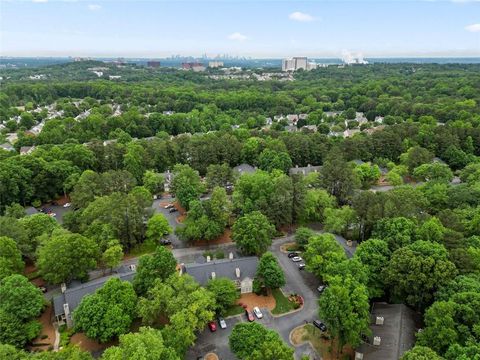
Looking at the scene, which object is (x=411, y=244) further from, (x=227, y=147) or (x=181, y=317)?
(x=227, y=147)

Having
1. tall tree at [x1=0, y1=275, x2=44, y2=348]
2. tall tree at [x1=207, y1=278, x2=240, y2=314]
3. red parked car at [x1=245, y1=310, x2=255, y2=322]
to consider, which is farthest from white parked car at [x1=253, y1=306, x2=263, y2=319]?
tall tree at [x1=0, y1=275, x2=44, y2=348]

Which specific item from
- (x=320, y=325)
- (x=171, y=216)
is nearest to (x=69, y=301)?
(x=171, y=216)

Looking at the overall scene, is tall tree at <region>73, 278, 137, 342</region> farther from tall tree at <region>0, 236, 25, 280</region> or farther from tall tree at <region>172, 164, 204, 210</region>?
tall tree at <region>172, 164, 204, 210</region>

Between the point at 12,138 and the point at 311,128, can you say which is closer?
the point at 12,138

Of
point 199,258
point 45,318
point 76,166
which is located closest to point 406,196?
point 199,258

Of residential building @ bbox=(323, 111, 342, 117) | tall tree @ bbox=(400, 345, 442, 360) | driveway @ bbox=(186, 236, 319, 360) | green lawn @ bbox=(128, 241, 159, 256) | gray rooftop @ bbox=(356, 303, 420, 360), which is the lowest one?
driveway @ bbox=(186, 236, 319, 360)

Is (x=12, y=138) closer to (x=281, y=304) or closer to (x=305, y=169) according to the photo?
(x=305, y=169)

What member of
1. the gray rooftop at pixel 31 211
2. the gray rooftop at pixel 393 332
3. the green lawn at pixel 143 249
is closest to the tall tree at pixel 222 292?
the gray rooftop at pixel 393 332
